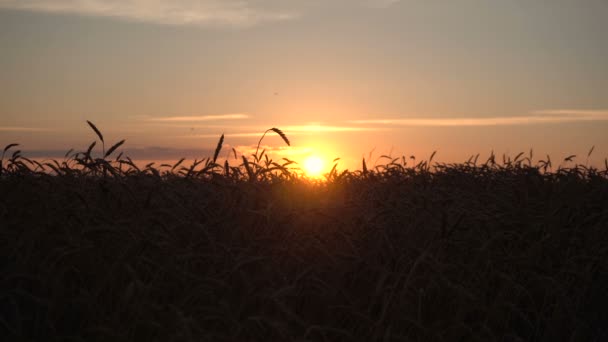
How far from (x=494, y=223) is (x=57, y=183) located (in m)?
3.56

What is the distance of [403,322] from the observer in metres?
3.20

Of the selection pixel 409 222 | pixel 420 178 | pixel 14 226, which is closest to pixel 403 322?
pixel 409 222

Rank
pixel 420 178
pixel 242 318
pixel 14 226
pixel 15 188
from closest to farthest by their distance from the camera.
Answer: pixel 242 318 < pixel 14 226 < pixel 15 188 < pixel 420 178

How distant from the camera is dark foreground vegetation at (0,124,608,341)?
288cm

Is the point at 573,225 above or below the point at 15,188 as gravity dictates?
below

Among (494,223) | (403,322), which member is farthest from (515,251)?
(403,322)

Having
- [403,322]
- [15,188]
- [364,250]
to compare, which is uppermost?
[15,188]

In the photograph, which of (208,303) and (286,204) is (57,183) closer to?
(286,204)

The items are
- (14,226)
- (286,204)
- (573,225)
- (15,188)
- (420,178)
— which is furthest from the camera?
(420,178)

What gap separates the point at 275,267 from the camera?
11.3 feet

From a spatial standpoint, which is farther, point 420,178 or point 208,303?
point 420,178

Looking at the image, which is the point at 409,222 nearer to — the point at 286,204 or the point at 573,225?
the point at 286,204

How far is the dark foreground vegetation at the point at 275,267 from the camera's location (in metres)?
2.88

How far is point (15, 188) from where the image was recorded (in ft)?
14.5
